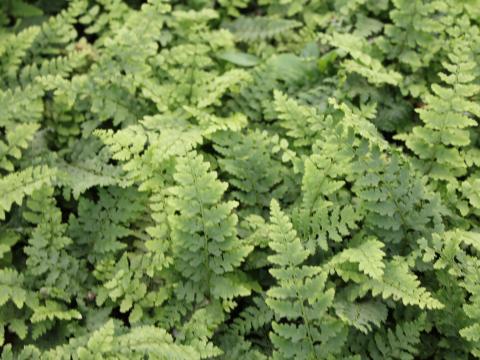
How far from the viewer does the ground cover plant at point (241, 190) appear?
126 inches

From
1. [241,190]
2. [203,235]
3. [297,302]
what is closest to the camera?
[297,302]

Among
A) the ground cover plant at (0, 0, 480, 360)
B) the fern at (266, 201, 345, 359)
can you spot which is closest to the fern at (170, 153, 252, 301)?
the ground cover plant at (0, 0, 480, 360)

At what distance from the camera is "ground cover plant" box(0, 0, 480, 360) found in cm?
321

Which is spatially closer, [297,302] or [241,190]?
[297,302]

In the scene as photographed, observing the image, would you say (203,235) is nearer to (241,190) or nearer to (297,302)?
(241,190)

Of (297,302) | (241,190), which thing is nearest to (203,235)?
(241,190)

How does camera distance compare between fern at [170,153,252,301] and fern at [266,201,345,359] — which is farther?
fern at [170,153,252,301]

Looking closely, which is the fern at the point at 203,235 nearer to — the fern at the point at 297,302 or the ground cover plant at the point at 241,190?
the ground cover plant at the point at 241,190

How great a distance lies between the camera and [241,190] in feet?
12.9

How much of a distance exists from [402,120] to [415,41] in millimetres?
546

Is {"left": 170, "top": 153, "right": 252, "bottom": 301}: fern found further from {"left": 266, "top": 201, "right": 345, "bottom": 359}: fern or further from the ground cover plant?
{"left": 266, "top": 201, "right": 345, "bottom": 359}: fern

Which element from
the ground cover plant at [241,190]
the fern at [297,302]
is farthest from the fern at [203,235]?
the fern at [297,302]

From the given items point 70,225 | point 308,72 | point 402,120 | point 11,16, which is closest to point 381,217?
point 402,120

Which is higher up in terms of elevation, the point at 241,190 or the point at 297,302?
the point at 297,302
